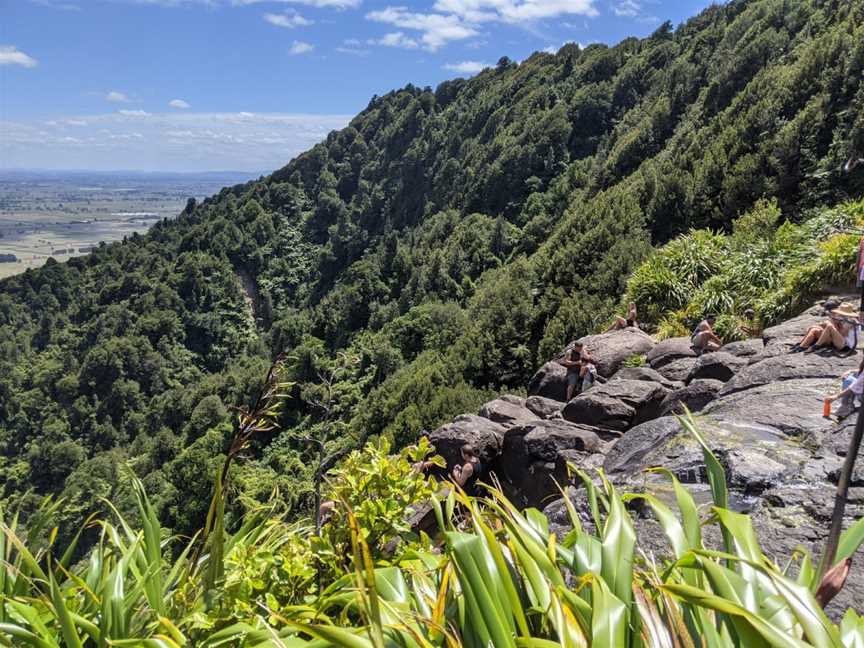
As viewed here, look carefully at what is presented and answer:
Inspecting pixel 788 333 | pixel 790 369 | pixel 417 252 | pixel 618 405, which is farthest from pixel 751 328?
pixel 417 252

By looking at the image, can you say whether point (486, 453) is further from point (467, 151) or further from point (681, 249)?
point (467, 151)

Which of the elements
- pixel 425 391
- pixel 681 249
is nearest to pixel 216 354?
pixel 425 391

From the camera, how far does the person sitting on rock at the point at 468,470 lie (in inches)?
283

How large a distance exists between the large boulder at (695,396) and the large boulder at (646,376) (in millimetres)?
1004

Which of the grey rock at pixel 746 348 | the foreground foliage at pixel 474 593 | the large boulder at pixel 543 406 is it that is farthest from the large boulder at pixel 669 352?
the foreground foliage at pixel 474 593

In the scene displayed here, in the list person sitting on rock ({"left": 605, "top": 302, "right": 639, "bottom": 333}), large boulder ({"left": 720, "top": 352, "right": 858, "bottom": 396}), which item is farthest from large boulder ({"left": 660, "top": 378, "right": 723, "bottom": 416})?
person sitting on rock ({"left": 605, "top": 302, "right": 639, "bottom": 333})

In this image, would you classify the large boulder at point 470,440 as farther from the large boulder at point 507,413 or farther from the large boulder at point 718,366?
the large boulder at point 718,366

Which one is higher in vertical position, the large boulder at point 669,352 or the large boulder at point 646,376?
the large boulder at point 669,352

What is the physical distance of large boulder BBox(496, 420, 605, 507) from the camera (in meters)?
6.68

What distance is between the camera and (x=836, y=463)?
3373 mm

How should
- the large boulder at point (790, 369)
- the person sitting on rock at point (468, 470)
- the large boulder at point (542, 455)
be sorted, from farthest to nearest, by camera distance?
the person sitting on rock at point (468, 470) → the large boulder at point (542, 455) → the large boulder at point (790, 369)

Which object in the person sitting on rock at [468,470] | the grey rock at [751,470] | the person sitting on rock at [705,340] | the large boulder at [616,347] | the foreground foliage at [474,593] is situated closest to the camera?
the foreground foliage at [474,593]

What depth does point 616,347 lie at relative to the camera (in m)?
9.63

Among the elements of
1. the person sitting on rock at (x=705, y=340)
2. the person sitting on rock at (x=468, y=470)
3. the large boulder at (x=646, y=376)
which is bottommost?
the person sitting on rock at (x=468, y=470)
